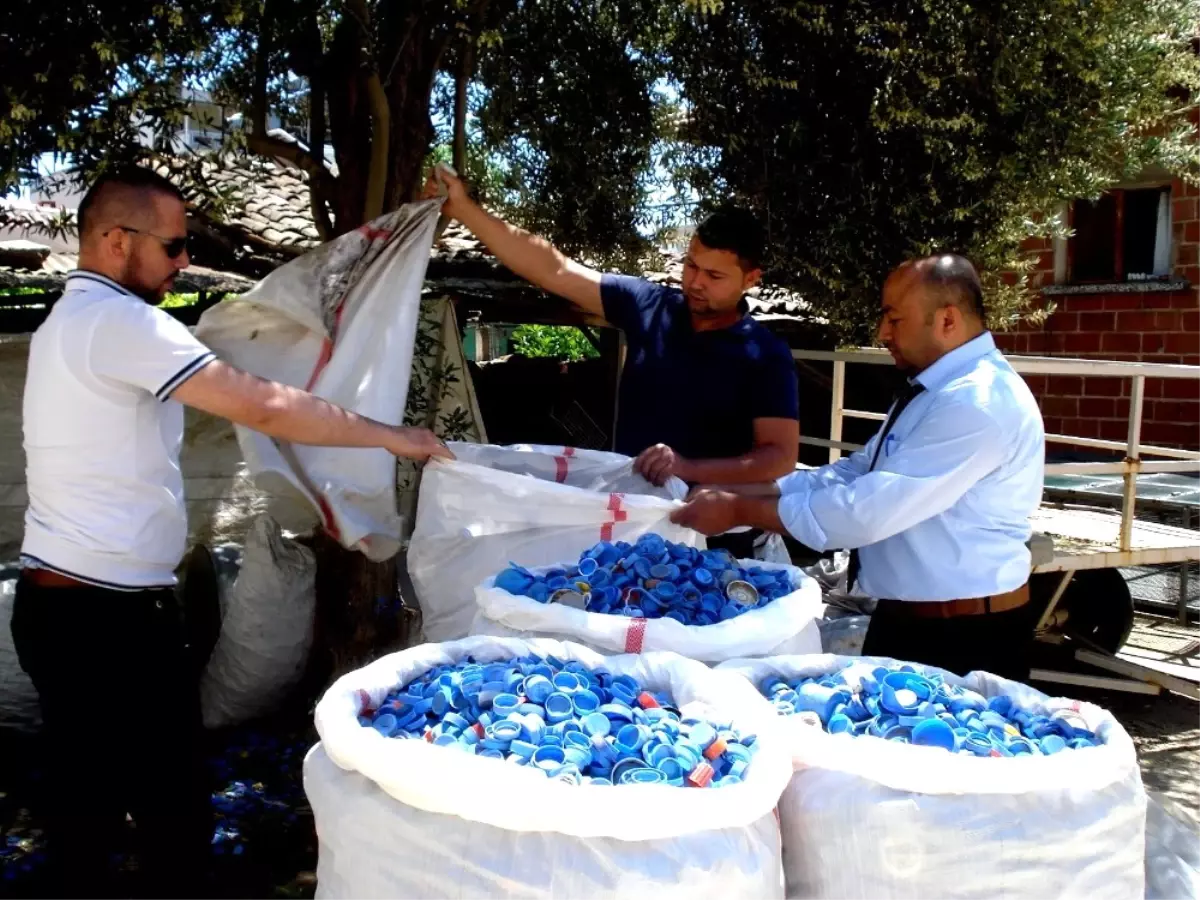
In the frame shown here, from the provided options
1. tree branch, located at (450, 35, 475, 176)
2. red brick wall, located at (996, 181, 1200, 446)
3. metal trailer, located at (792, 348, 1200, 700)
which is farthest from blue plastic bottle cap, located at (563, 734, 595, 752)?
red brick wall, located at (996, 181, 1200, 446)

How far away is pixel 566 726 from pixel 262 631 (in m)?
2.48

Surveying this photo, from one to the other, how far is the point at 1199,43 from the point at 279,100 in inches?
240

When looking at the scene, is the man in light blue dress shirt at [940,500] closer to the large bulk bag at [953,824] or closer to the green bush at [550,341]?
the large bulk bag at [953,824]

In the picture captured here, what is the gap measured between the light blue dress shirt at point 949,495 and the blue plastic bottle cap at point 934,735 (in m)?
0.73

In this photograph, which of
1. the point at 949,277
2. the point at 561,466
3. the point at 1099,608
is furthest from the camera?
the point at 1099,608

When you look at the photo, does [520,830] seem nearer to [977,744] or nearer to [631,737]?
[631,737]

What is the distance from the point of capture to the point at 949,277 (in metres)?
2.40

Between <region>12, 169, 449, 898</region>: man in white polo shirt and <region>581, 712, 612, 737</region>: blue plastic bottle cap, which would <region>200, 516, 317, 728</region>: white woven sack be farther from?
<region>581, 712, 612, 737</region>: blue plastic bottle cap

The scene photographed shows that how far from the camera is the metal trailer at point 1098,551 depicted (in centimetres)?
419

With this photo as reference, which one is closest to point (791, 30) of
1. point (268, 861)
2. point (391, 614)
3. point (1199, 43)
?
point (391, 614)

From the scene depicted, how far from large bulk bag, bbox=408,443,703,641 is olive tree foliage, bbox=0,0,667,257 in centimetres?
116

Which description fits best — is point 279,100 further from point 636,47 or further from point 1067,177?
point 1067,177

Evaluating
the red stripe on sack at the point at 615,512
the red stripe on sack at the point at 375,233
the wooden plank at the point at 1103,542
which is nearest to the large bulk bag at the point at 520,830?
the red stripe on sack at the point at 615,512

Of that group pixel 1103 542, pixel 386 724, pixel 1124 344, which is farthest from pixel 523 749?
pixel 1124 344
